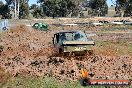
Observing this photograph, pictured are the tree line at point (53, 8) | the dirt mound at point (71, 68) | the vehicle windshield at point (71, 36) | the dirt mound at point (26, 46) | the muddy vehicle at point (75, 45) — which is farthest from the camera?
the tree line at point (53, 8)

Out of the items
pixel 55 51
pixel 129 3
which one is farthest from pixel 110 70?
pixel 129 3

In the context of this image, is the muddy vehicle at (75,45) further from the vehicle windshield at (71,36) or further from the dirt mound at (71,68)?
the dirt mound at (71,68)

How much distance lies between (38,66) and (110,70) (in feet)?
9.66

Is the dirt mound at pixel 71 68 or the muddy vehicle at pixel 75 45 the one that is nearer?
the dirt mound at pixel 71 68

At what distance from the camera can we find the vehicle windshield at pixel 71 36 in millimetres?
19547

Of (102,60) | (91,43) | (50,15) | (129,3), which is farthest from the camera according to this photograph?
(50,15)

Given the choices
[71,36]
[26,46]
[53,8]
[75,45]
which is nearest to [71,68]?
[75,45]

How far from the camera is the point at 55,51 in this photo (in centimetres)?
2048

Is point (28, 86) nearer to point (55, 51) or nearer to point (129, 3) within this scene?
point (55, 51)

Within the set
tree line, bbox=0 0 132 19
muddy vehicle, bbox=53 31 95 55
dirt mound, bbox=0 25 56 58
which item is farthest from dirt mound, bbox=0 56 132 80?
tree line, bbox=0 0 132 19

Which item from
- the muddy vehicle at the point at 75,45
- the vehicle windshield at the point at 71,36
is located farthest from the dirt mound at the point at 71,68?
the vehicle windshield at the point at 71,36

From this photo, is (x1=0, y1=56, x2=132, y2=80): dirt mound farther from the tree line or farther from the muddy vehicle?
the tree line

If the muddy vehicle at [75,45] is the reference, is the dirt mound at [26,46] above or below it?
below

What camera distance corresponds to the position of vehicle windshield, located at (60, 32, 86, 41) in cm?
1955
